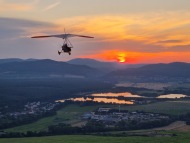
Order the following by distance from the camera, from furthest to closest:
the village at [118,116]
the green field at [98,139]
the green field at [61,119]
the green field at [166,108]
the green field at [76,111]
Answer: the green field at [166,108], the village at [118,116], the green field at [76,111], the green field at [61,119], the green field at [98,139]

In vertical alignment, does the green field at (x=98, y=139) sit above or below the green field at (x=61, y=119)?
below

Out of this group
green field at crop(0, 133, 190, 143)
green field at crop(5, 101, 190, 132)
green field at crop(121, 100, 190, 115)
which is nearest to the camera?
green field at crop(0, 133, 190, 143)

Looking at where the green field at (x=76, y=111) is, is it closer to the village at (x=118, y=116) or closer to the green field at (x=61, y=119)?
the green field at (x=61, y=119)

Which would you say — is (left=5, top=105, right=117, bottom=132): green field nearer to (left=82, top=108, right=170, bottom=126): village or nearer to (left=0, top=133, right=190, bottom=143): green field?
(left=82, top=108, right=170, bottom=126): village

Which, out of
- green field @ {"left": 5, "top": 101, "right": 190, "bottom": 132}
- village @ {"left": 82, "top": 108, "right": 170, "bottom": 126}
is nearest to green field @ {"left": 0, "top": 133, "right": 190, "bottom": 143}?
green field @ {"left": 5, "top": 101, "right": 190, "bottom": 132}

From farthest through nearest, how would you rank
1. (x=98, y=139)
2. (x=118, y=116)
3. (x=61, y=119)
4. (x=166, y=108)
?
(x=166, y=108) < (x=118, y=116) < (x=61, y=119) < (x=98, y=139)

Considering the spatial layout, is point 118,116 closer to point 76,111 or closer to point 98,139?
point 76,111

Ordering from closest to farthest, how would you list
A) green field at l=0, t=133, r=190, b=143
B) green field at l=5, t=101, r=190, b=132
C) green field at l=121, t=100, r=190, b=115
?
green field at l=0, t=133, r=190, b=143
green field at l=5, t=101, r=190, b=132
green field at l=121, t=100, r=190, b=115

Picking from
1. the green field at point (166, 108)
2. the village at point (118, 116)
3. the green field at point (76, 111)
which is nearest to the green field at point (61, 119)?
the green field at point (76, 111)

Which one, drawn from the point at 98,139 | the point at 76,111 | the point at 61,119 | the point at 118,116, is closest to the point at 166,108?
the point at 118,116

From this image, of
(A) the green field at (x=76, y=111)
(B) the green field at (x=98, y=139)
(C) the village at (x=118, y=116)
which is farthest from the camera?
(C) the village at (x=118, y=116)

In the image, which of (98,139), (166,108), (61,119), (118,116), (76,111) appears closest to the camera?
(98,139)

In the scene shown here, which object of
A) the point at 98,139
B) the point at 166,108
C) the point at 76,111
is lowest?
the point at 98,139

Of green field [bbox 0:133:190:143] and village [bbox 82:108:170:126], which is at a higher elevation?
village [bbox 82:108:170:126]
